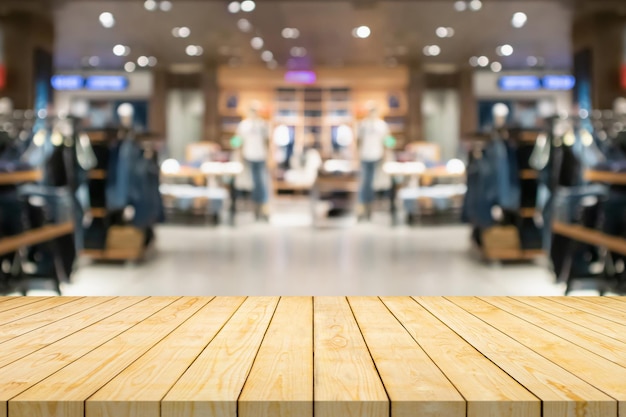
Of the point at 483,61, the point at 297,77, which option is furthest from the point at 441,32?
the point at 297,77

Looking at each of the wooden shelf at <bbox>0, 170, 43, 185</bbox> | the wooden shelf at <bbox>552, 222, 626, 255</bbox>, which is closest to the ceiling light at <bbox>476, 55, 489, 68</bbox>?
the wooden shelf at <bbox>552, 222, 626, 255</bbox>

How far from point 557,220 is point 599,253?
1.07 ft

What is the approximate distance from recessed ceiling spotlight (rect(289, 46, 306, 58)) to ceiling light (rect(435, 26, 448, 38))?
9.91ft

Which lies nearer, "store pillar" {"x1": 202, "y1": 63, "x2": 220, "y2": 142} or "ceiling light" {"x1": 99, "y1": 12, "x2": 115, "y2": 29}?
"ceiling light" {"x1": 99, "y1": 12, "x2": 115, "y2": 29}

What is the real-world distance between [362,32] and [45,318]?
383 inches

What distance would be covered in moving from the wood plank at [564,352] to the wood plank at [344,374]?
41 centimetres

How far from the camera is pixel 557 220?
4.21 metres

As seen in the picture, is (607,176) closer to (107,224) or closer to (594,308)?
(594,308)

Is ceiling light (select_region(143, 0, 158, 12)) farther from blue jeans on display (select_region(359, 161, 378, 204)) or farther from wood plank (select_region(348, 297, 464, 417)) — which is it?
wood plank (select_region(348, 297, 464, 417))

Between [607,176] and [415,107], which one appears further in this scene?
[415,107]

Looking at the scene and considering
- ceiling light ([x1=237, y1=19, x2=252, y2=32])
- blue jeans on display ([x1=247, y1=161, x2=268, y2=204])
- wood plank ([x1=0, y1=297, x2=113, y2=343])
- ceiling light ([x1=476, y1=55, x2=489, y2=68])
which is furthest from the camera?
ceiling light ([x1=237, y1=19, x2=252, y2=32])

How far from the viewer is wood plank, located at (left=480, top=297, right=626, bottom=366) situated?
1479 mm

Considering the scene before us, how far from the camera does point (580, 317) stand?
1890 mm

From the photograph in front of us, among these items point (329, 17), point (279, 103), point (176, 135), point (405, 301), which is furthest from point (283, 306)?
point (279, 103)
